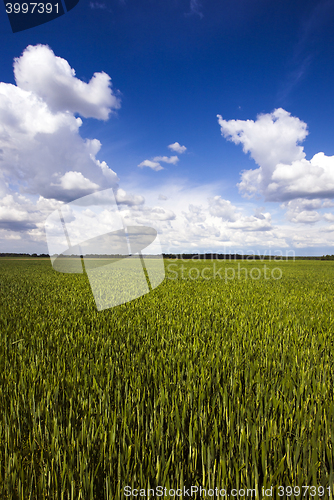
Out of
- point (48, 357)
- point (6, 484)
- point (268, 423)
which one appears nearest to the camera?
point (6, 484)

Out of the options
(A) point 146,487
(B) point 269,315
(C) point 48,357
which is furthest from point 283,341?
(C) point 48,357

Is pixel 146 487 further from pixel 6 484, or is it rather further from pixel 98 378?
pixel 98 378

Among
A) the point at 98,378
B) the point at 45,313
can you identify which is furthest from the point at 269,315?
the point at 45,313

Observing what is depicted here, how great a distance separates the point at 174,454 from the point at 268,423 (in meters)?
0.79

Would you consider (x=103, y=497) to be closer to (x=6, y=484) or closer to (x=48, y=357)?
(x=6, y=484)

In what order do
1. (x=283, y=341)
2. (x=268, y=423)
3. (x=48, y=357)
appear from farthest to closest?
(x=283, y=341), (x=48, y=357), (x=268, y=423)

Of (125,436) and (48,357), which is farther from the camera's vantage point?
(48,357)

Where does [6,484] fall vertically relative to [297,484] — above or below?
Result: above

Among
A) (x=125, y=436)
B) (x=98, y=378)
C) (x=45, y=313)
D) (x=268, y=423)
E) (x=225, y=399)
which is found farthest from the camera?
(x=45, y=313)

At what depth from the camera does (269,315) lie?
5.71 metres

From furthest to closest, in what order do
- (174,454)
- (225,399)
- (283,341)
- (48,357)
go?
(283,341), (48,357), (225,399), (174,454)

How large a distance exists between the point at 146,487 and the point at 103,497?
0.26 metres

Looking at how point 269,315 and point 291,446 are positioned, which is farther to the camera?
point 269,315

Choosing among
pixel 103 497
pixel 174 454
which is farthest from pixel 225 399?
pixel 103 497
